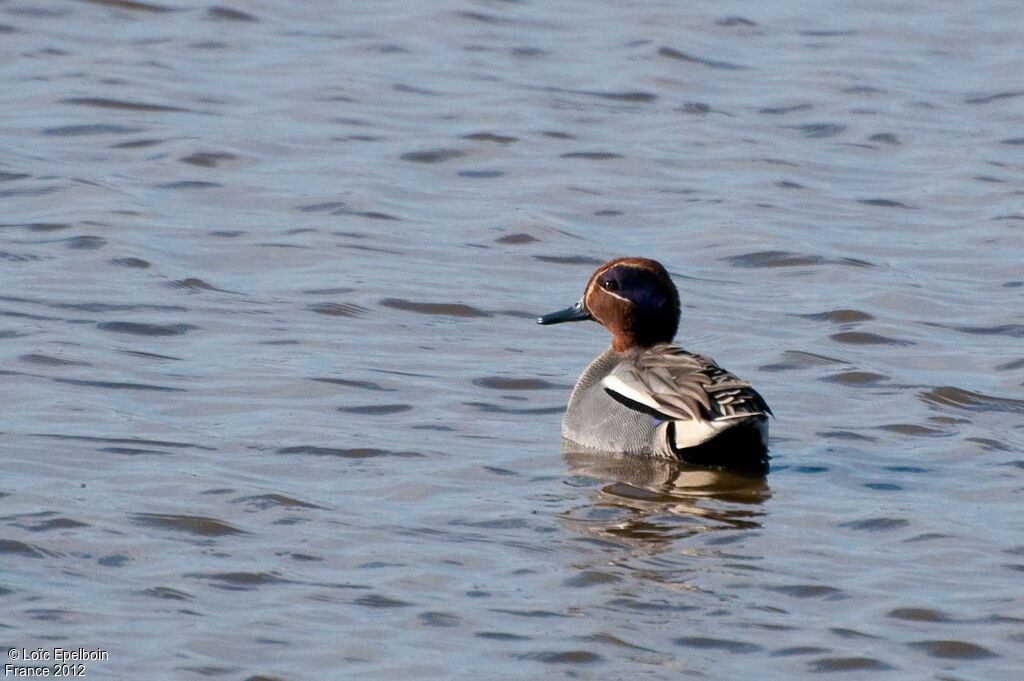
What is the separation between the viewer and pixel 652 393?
27.2ft

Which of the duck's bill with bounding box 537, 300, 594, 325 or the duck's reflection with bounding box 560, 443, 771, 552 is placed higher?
the duck's bill with bounding box 537, 300, 594, 325

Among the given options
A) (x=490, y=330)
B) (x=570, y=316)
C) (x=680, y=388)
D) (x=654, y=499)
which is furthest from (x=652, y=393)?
(x=490, y=330)

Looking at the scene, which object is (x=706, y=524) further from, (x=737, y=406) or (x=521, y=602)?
(x=521, y=602)

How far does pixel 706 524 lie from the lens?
7.32 metres

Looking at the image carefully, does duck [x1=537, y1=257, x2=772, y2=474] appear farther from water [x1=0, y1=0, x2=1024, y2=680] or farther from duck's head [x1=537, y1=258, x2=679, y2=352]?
water [x1=0, y1=0, x2=1024, y2=680]

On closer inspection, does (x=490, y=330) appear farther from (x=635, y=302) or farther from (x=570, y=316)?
(x=635, y=302)

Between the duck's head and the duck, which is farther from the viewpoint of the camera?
the duck's head

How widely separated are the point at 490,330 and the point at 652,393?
2032 mm

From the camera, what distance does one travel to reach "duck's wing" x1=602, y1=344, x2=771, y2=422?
791 centimetres

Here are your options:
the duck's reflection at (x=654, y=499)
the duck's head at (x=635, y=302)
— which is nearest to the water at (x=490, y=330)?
the duck's reflection at (x=654, y=499)

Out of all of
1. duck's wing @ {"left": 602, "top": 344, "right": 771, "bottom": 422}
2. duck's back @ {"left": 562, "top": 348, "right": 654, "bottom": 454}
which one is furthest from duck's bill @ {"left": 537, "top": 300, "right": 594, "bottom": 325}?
duck's back @ {"left": 562, "top": 348, "right": 654, "bottom": 454}

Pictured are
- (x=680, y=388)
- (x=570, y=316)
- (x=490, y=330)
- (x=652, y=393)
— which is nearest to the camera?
(x=680, y=388)

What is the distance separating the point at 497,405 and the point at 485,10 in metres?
9.23

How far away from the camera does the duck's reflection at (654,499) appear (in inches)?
284
